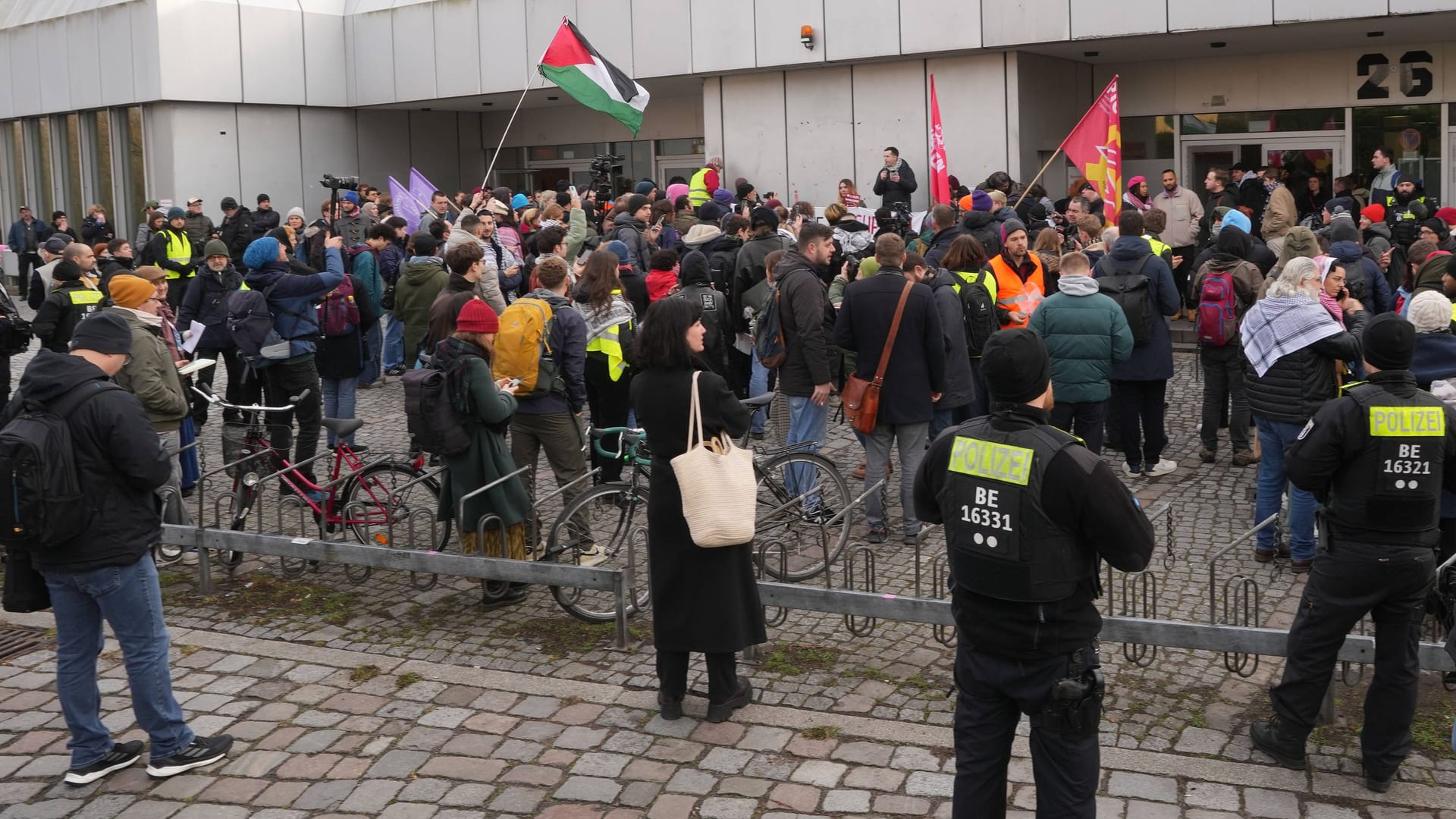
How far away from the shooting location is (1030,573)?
4.36 meters

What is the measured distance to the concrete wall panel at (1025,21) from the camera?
61.2 ft

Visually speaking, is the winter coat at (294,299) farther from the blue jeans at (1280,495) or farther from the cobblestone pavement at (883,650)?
the blue jeans at (1280,495)

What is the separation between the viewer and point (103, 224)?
2398 centimetres

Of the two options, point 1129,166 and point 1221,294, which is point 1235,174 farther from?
point 1221,294

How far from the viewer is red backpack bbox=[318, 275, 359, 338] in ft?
36.6

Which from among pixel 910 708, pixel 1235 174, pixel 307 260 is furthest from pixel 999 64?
pixel 910 708

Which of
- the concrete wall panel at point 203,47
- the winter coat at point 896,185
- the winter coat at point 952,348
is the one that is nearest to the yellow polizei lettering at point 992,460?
→ the winter coat at point 952,348

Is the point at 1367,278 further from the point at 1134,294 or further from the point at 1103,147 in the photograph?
the point at 1103,147

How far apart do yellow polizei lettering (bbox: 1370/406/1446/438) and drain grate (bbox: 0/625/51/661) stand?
6.36 m

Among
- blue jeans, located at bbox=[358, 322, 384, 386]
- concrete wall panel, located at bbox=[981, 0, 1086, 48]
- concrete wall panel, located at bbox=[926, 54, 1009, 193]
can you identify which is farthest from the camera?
concrete wall panel, located at bbox=[926, 54, 1009, 193]

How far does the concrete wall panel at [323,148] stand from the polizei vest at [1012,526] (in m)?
24.7

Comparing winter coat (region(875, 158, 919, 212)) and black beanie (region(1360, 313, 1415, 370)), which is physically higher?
winter coat (region(875, 158, 919, 212))

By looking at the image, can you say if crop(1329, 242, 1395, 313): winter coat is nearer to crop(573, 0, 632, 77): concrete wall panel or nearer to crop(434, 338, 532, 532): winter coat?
crop(434, 338, 532, 532): winter coat

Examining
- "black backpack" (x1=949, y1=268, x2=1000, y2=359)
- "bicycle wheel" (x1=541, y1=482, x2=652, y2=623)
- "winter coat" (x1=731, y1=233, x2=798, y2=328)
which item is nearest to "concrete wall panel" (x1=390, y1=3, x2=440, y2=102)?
"winter coat" (x1=731, y1=233, x2=798, y2=328)
